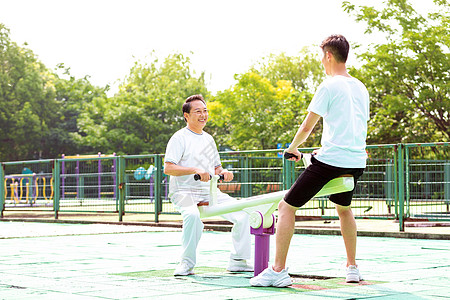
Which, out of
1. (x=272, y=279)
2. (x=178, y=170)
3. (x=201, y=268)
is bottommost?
(x=201, y=268)

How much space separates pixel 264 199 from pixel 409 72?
81.4ft

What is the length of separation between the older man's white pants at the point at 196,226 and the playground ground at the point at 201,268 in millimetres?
239

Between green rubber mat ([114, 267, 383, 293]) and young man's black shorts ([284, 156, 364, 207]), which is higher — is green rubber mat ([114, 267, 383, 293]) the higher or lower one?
the lower one

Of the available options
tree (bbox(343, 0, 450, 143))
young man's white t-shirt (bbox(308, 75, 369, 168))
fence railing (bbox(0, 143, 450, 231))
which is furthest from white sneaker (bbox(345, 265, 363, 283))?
tree (bbox(343, 0, 450, 143))

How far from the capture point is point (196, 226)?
600 centimetres

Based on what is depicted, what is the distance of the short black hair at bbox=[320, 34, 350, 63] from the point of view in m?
5.18

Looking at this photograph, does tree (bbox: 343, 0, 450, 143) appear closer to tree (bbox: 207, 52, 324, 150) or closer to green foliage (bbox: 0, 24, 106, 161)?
tree (bbox: 207, 52, 324, 150)

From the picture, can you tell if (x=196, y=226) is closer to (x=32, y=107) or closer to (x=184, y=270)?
(x=184, y=270)

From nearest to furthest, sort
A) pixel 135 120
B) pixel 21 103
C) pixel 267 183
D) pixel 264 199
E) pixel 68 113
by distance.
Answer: pixel 264 199, pixel 267 183, pixel 135 120, pixel 21 103, pixel 68 113

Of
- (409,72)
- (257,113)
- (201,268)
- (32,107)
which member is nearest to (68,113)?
(32,107)

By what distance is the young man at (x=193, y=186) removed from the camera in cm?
598

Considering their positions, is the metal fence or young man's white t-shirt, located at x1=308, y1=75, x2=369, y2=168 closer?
young man's white t-shirt, located at x1=308, y1=75, x2=369, y2=168

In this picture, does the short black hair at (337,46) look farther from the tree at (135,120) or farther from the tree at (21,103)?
the tree at (21,103)

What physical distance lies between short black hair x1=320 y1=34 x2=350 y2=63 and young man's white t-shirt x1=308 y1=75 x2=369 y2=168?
183 mm
